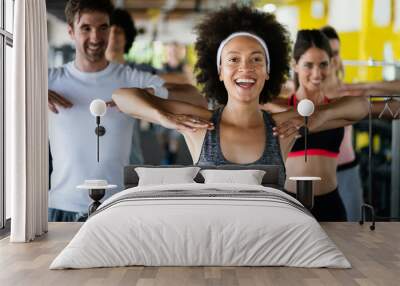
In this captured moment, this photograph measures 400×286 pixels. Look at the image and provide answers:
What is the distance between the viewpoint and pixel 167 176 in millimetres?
6039

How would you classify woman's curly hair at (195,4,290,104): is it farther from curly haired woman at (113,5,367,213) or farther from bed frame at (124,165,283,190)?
bed frame at (124,165,283,190)

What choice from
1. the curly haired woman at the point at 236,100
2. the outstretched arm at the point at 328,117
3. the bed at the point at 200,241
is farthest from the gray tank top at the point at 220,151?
the bed at the point at 200,241

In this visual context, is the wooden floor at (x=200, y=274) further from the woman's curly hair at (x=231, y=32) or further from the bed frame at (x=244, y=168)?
the woman's curly hair at (x=231, y=32)

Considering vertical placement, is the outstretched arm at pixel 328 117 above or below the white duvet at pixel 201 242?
above

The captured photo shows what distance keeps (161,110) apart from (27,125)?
1488 millimetres

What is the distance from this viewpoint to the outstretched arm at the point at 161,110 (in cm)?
656

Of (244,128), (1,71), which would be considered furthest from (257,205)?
(1,71)

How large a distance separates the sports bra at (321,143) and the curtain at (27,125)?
2.48 meters

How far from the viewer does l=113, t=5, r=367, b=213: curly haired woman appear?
21.1 ft

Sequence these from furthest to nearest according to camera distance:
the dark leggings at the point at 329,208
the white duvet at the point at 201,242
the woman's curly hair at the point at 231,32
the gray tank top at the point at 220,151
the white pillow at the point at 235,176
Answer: the dark leggings at the point at 329,208 < the woman's curly hair at the point at 231,32 < the gray tank top at the point at 220,151 < the white pillow at the point at 235,176 < the white duvet at the point at 201,242

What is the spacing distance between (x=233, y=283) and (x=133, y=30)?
11.6 feet

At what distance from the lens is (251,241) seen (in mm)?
4312

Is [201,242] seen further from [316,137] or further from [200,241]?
[316,137]

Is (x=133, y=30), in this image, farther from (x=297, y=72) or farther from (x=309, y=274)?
(x=309, y=274)
